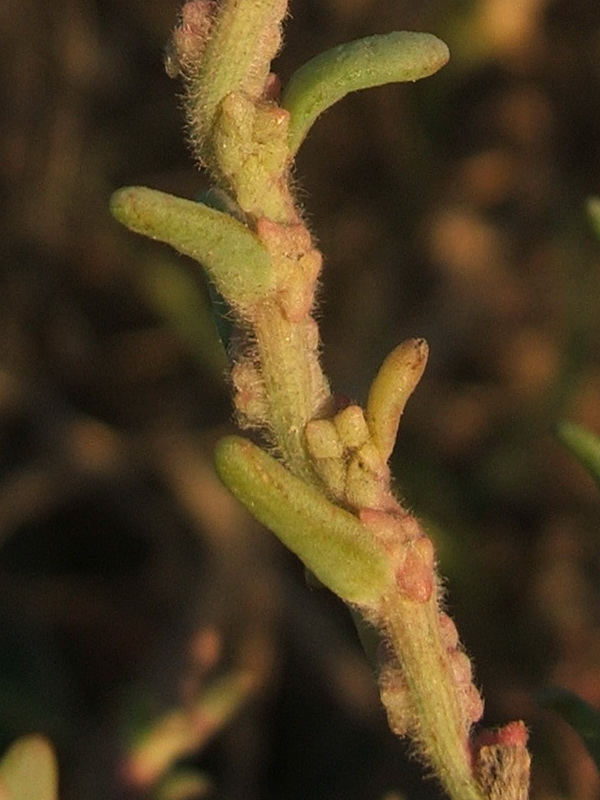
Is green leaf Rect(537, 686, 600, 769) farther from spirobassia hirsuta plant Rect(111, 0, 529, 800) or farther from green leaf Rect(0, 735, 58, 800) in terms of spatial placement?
green leaf Rect(0, 735, 58, 800)

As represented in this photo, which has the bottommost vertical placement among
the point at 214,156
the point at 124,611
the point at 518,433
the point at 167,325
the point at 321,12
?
the point at 214,156

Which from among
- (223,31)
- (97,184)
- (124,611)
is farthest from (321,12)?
(223,31)

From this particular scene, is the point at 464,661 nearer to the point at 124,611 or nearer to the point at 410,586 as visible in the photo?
the point at 410,586

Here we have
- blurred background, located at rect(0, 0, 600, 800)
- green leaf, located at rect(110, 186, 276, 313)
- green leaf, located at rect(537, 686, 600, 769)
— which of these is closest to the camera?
green leaf, located at rect(110, 186, 276, 313)

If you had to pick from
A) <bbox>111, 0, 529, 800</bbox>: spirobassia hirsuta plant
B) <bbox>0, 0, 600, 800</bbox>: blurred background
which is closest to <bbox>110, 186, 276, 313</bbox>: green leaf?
<bbox>111, 0, 529, 800</bbox>: spirobassia hirsuta plant

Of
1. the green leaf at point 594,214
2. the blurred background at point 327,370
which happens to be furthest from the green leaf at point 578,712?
the blurred background at point 327,370

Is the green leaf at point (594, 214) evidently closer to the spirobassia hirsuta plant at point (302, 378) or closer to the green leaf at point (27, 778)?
the spirobassia hirsuta plant at point (302, 378)
